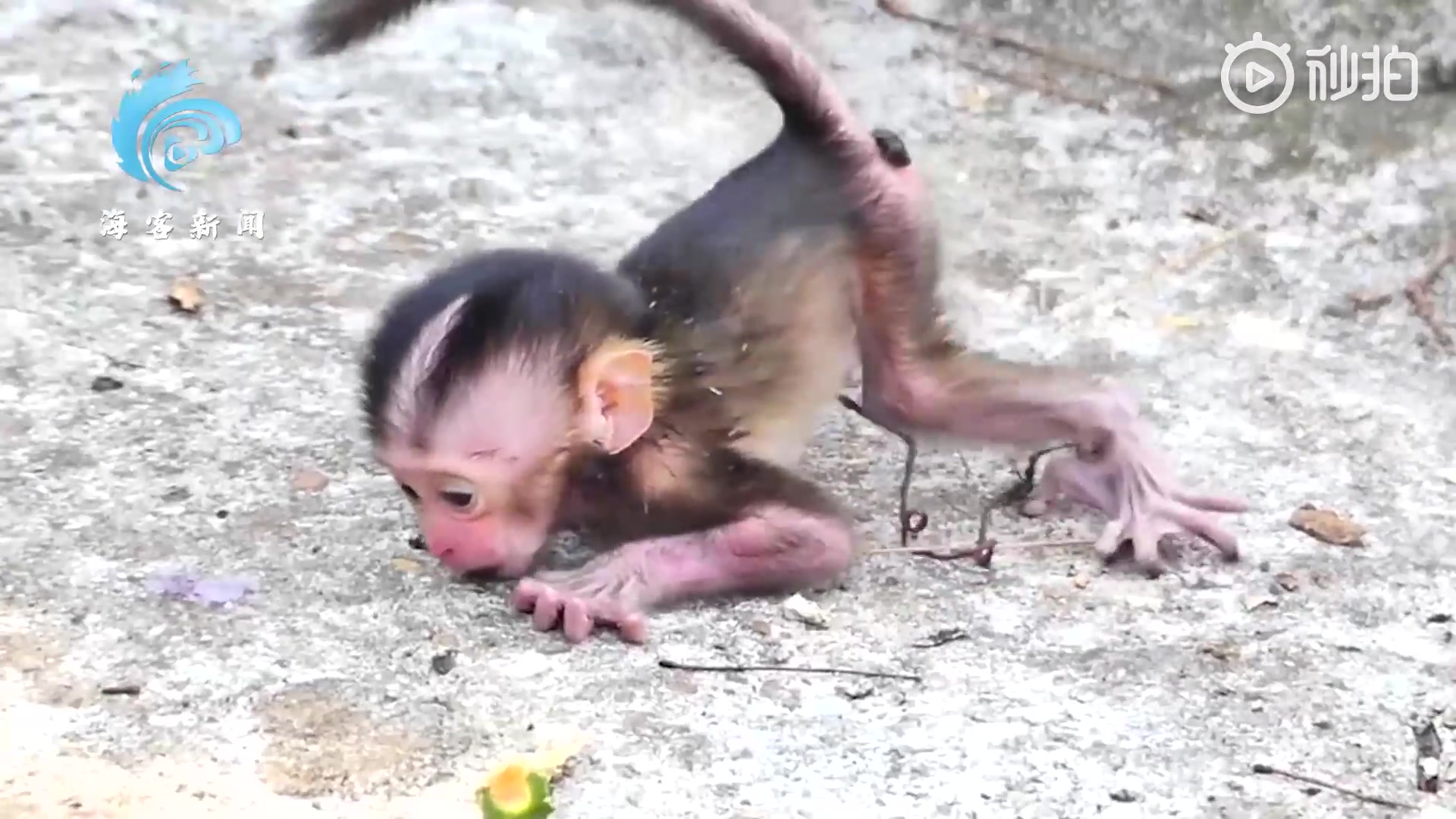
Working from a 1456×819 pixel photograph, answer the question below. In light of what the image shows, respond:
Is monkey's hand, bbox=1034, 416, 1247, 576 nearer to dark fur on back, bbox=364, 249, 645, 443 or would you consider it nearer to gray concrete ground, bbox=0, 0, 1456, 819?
gray concrete ground, bbox=0, 0, 1456, 819

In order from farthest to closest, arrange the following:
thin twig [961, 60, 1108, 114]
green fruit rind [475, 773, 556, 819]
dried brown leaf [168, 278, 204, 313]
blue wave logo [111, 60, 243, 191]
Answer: thin twig [961, 60, 1108, 114] → blue wave logo [111, 60, 243, 191] → dried brown leaf [168, 278, 204, 313] → green fruit rind [475, 773, 556, 819]

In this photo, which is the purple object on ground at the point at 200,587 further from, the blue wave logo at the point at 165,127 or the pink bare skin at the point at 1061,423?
the blue wave logo at the point at 165,127

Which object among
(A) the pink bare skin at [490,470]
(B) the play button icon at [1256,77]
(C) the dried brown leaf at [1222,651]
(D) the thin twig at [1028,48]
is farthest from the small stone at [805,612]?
(B) the play button icon at [1256,77]

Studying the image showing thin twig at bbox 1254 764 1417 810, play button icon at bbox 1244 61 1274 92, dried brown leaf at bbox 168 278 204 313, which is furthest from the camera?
play button icon at bbox 1244 61 1274 92

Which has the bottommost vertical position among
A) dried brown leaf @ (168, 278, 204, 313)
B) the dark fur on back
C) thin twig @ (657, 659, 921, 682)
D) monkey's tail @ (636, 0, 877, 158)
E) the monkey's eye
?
thin twig @ (657, 659, 921, 682)

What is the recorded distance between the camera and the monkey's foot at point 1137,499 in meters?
2.09

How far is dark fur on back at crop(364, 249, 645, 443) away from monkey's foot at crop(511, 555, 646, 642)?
22cm

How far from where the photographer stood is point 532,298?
1.89 metres

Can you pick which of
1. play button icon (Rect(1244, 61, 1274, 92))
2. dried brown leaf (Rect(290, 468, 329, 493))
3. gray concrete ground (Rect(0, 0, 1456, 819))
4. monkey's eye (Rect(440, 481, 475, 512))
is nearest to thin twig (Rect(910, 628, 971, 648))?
gray concrete ground (Rect(0, 0, 1456, 819))

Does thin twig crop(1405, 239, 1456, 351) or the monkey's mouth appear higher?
thin twig crop(1405, 239, 1456, 351)

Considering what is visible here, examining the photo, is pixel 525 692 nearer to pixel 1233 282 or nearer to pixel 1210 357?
pixel 1210 357

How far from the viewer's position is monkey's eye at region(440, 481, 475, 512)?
6.20ft

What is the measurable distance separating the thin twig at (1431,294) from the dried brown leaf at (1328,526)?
63 cm

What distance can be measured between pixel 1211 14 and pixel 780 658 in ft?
8.06
